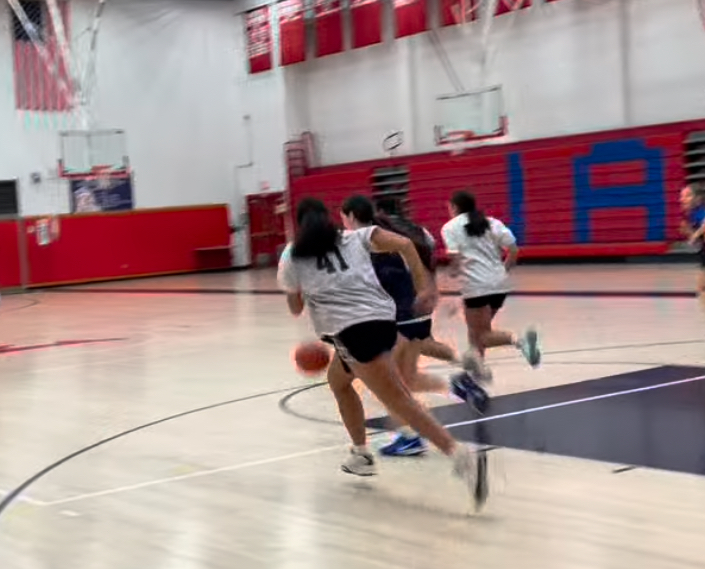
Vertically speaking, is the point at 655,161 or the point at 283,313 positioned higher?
the point at 655,161

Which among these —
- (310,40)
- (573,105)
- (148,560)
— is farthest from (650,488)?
(310,40)

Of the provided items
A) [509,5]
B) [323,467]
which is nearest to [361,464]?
[323,467]

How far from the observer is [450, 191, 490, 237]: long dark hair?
8156mm

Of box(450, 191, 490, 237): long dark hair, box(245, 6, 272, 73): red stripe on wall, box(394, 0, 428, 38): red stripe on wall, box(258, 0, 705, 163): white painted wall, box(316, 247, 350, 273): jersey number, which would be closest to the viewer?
box(316, 247, 350, 273): jersey number

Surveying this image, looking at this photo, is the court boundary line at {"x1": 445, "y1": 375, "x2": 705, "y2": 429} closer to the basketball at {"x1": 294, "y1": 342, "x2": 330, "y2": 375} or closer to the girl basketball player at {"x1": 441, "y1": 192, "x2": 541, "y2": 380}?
the girl basketball player at {"x1": 441, "y1": 192, "x2": 541, "y2": 380}

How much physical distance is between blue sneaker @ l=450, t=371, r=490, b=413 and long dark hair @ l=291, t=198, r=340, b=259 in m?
2.03

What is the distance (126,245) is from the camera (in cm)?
3000

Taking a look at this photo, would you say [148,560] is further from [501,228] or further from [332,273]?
[501,228]

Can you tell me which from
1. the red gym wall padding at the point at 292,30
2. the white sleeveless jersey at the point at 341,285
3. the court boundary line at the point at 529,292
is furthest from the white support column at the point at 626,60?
the white sleeveless jersey at the point at 341,285

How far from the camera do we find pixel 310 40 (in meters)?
29.4

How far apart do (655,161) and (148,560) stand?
19340 millimetres

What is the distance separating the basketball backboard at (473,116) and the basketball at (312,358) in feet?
63.1

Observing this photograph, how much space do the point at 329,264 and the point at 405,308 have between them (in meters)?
1.56

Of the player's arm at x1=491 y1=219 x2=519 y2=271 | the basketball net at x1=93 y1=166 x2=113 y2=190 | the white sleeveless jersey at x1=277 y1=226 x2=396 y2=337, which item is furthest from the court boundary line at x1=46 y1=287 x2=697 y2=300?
the white sleeveless jersey at x1=277 y1=226 x2=396 y2=337
